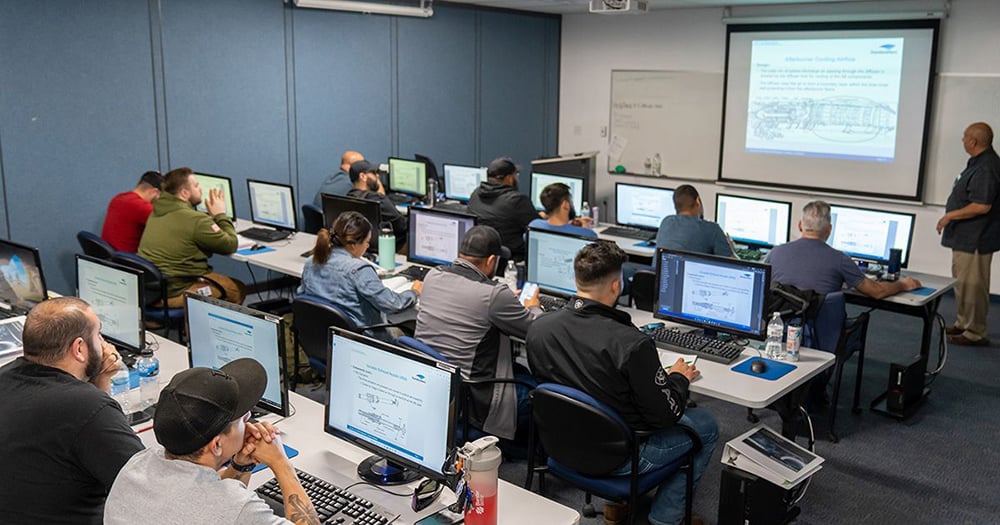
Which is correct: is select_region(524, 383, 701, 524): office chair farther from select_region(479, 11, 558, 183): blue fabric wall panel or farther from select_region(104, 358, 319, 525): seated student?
select_region(479, 11, 558, 183): blue fabric wall panel

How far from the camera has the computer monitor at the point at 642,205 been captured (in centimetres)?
663

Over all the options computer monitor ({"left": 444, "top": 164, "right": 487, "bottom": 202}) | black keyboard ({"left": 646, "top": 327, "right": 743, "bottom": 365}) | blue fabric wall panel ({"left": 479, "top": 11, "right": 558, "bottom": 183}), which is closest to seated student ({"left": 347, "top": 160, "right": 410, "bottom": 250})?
computer monitor ({"left": 444, "top": 164, "right": 487, "bottom": 202})

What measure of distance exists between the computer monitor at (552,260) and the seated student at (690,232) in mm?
874

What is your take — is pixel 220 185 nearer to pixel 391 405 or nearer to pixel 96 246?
pixel 96 246

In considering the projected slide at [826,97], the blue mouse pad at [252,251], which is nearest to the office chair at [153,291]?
the blue mouse pad at [252,251]

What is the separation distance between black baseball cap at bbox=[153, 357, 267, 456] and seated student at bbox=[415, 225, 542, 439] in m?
1.76

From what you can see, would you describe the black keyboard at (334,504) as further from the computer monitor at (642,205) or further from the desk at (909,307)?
the computer monitor at (642,205)

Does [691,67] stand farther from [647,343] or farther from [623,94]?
[647,343]

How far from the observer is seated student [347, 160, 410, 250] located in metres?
6.55

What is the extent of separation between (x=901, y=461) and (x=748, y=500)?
1.42 metres

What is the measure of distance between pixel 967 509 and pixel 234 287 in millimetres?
4488

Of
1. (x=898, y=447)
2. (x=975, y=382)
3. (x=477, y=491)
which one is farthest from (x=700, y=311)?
(x=975, y=382)

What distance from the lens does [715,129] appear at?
8906mm

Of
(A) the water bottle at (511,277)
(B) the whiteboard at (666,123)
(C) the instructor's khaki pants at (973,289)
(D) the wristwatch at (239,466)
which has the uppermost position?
(B) the whiteboard at (666,123)
